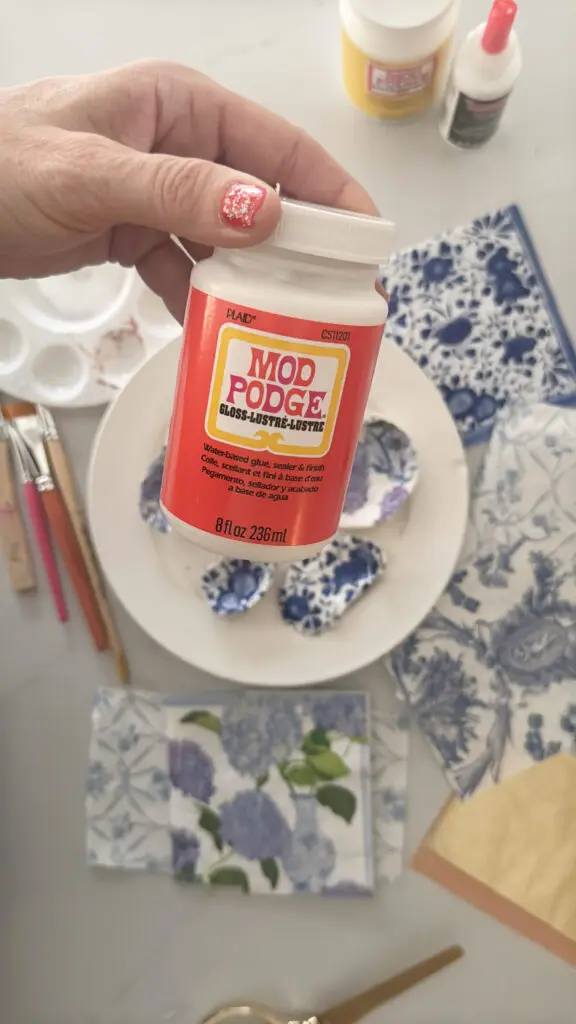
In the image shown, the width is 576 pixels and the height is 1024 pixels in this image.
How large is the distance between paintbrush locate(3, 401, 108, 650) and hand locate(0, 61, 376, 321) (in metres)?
0.13

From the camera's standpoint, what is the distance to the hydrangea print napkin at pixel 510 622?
0.67 metres

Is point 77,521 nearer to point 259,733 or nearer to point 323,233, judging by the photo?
point 259,733

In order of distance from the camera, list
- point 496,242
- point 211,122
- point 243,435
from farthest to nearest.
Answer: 1. point 496,242
2. point 211,122
3. point 243,435

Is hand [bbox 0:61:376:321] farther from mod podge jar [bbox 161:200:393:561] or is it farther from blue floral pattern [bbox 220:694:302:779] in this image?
blue floral pattern [bbox 220:694:302:779]

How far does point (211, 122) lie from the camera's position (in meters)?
0.58

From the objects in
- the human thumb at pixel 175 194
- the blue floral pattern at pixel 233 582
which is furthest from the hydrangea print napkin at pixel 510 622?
the human thumb at pixel 175 194

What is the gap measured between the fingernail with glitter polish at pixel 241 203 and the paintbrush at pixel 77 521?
35cm

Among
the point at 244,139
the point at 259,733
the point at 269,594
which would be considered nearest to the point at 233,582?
the point at 269,594

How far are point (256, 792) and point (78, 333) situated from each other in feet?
1.44

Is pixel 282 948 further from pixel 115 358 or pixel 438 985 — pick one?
pixel 115 358

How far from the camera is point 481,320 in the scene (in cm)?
69

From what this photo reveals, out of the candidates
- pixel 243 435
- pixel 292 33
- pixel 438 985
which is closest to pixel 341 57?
pixel 292 33

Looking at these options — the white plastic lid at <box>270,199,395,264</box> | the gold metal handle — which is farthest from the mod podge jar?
the gold metal handle

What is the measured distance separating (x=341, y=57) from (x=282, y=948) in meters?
0.79
